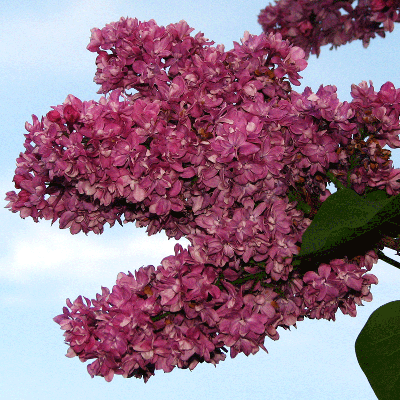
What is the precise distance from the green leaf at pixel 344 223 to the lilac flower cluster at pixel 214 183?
11 centimetres

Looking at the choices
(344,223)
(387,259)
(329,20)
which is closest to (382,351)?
(387,259)

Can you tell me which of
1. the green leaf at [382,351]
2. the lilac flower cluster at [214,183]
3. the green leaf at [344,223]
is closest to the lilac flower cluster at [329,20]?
the lilac flower cluster at [214,183]

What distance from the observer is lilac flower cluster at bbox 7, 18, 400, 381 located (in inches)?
77.1

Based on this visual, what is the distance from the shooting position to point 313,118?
211 cm

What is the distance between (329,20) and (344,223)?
198cm

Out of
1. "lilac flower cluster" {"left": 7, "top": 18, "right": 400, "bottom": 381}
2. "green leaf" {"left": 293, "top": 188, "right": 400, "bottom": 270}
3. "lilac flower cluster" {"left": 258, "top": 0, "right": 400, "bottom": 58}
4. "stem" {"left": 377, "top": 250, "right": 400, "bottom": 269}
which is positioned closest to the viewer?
"green leaf" {"left": 293, "top": 188, "right": 400, "bottom": 270}

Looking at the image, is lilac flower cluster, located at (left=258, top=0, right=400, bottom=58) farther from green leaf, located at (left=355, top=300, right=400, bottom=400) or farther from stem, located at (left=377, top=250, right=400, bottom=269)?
green leaf, located at (left=355, top=300, right=400, bottom=400)

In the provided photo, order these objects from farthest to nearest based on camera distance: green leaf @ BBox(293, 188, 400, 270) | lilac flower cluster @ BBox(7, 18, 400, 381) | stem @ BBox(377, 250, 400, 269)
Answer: stem @ BBox(377, 250, 400, 269) → lilac flower cluster @ BBox(7, 18, 400, 381) → green leaf @ BBox(293, 188, 400, 270)

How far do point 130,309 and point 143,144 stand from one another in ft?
1.93

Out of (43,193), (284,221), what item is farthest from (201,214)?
(43,193)

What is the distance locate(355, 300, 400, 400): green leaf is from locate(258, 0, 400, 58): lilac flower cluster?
1873 mm

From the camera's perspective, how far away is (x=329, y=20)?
3.43 metres

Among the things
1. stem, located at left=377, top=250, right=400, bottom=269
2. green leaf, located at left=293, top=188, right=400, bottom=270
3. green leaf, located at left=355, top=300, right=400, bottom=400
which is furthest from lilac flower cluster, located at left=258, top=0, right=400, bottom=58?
green leaf, located at left=355, top=300, right=400, bottom=400

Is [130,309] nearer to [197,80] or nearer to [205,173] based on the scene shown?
[205,173]
